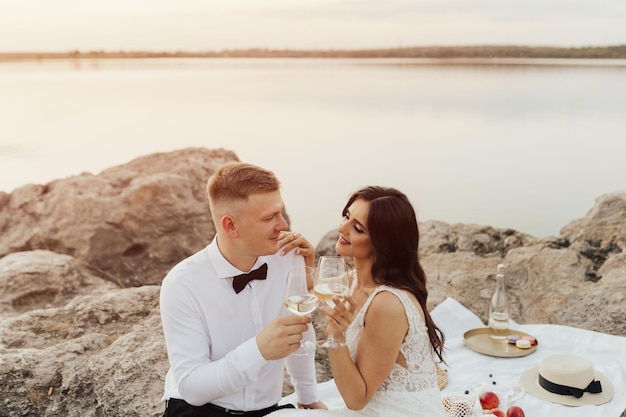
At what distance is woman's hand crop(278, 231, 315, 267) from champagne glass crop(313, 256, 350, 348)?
1.75 ft

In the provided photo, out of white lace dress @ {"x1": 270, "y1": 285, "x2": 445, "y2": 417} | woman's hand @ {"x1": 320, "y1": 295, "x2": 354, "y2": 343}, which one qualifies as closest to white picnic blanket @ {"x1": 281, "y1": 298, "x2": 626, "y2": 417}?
white lace dress @ {"x1": 270, "y1": 285, "x2": 445, "y2": 417}

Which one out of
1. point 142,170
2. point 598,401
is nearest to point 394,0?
point 142,170

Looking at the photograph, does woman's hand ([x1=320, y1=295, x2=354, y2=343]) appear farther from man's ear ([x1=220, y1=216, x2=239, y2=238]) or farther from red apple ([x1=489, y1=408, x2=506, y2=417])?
red apple ([x1=489, y1=408, x2=506, y2=417])

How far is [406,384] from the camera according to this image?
2.69 metres

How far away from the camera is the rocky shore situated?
404 centimetres

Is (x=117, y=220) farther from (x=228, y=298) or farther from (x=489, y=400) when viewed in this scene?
(x=489, y=400)

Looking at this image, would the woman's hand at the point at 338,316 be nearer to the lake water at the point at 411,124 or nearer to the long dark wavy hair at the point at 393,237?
the long dark wavy hair at the point at 393,237

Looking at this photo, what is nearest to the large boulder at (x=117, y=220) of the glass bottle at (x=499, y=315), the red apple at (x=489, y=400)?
the glass bottle at (x=499, y=315)

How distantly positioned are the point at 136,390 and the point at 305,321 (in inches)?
81.9

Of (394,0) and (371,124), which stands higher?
(394,0)

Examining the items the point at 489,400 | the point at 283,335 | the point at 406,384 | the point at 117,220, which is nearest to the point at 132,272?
the point at 117,220

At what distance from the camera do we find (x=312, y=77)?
11086 millimetres

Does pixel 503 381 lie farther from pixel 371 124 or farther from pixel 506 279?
pixel 371 124

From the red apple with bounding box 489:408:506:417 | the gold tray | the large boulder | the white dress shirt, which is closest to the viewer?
the white dress shirt
